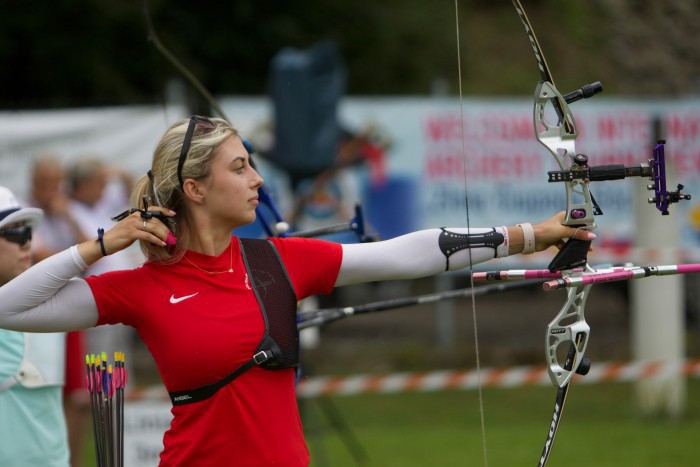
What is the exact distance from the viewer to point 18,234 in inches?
163

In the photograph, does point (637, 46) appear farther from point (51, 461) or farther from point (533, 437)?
point (51, 461)

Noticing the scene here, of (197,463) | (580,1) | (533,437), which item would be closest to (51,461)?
(197,463)

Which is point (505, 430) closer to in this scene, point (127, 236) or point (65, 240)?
point (65, 240)

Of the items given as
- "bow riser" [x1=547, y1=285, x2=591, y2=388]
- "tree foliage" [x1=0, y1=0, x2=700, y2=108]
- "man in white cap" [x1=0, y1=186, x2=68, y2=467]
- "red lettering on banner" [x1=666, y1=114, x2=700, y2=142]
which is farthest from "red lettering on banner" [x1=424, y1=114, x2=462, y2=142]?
"bow riser" [x1=547, y1=285, x2=591, y2=388]

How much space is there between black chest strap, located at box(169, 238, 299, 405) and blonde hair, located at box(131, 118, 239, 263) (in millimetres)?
191

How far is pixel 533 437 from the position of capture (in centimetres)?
883

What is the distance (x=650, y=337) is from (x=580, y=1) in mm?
9972

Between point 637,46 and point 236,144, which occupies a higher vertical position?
point 637,46

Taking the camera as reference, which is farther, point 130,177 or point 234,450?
point 130,177

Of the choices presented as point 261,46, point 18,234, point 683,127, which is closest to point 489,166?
point 683,127

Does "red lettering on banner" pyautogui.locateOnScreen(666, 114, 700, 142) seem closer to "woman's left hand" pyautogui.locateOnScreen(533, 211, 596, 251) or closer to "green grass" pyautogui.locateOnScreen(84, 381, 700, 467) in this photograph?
"green grass" pyautogui.locateOnScreen(84, 381, 700, 467)

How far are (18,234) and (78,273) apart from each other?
3.00ft

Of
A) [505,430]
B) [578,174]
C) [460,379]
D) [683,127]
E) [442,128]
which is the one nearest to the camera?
[578,174]

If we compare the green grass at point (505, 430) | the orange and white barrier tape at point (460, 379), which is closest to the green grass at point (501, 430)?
the green grass at point (505, 430)
